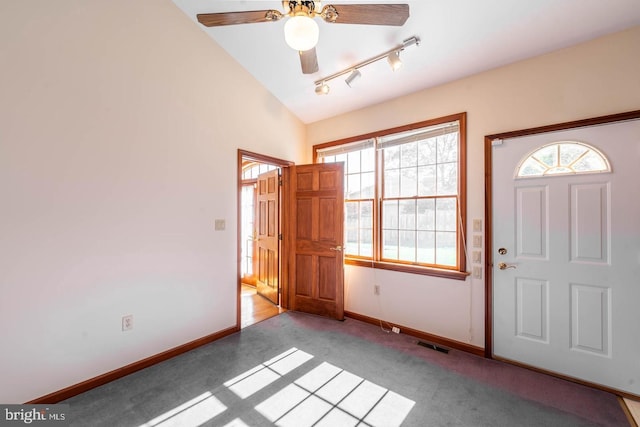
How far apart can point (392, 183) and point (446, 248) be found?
1.01m

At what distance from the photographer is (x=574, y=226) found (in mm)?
2246

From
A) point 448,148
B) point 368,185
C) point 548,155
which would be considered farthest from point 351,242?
point 548,155

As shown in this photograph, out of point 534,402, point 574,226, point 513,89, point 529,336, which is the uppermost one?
point 513,89

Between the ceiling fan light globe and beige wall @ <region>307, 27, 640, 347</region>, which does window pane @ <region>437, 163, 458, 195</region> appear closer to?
beige wall @ <region>307, 27, 640, 347</region>

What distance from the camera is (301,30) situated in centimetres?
148

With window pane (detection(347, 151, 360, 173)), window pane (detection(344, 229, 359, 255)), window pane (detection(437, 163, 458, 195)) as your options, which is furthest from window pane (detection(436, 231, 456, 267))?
window pane (detection(347, 151, 360, 173))

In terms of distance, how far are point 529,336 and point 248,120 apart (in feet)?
12.3

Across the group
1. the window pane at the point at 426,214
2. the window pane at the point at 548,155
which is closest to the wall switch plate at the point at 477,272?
the window pane at the point at 426,214

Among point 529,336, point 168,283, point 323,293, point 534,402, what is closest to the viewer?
point 534,402

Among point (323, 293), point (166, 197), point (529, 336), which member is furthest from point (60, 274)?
point (529, 336)

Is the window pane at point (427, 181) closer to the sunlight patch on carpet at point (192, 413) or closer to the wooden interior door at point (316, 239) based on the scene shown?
the wooden interior door at point (316, 239)

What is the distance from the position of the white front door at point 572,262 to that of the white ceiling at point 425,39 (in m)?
0.80

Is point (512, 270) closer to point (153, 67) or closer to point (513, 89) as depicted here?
point (513, 89)

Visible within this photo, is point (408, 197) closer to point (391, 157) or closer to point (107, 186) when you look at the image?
point (391, 157)
